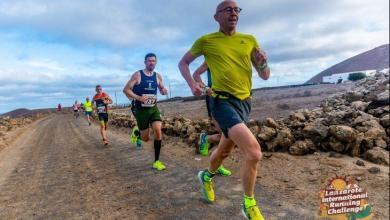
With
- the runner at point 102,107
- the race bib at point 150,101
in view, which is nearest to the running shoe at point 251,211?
the race bib at point 150,101

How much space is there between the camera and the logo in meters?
4.03

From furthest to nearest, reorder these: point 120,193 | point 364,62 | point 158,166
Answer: point 364,62
point 158,166
point 120,193

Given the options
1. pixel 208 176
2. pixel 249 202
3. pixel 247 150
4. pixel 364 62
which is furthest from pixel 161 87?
pixel 364 62

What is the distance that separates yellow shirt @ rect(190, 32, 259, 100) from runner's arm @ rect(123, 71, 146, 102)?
142 inches

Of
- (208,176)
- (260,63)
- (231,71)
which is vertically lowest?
(208,176)

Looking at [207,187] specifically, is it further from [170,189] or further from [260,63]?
[260,63]

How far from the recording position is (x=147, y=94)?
836 cm

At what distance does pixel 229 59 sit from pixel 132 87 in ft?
13.3

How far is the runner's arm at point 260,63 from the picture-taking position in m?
4.77

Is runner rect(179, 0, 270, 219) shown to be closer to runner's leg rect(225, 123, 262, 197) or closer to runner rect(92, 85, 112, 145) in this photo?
runner's leg rect(225, 123, 262, 197)

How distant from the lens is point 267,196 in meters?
5.70

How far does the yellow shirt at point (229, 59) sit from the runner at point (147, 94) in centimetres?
358

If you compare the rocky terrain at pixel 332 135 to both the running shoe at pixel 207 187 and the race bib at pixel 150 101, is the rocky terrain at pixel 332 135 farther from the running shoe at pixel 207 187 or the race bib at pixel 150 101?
the running shoe at pixel 207 187

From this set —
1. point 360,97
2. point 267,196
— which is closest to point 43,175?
point 267,196
